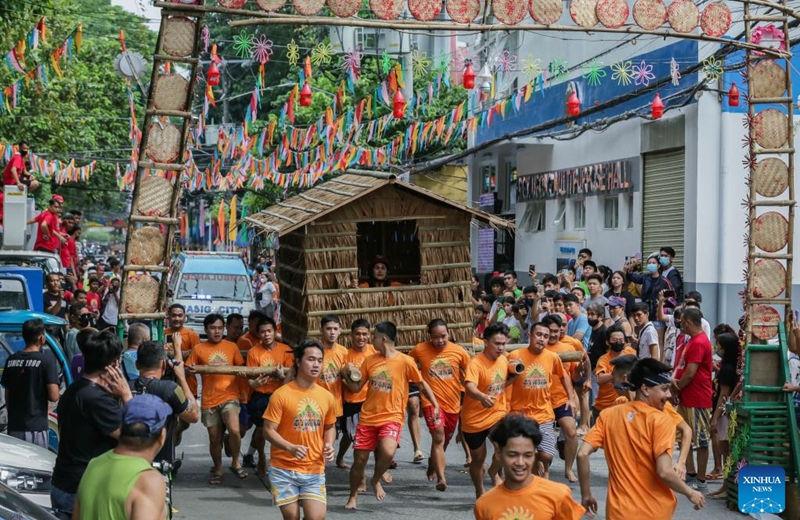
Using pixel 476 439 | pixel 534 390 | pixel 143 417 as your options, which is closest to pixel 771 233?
pixel 534 390

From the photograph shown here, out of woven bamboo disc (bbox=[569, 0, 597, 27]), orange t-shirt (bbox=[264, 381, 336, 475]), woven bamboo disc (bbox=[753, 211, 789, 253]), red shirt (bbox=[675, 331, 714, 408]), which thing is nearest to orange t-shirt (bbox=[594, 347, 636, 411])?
red shirt (bbox=[675, 331, 714, 408])

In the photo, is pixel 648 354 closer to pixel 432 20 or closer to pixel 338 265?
pixel 338 265

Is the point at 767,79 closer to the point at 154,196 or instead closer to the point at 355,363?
the point at 355,363

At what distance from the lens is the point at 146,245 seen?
9.87m

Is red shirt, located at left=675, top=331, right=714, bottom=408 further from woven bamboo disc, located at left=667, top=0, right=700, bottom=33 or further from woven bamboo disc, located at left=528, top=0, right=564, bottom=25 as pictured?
woven bamboo disc, located at left=528, top=0, right=564, bottom=25

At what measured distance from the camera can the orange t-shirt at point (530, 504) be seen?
5516 mm

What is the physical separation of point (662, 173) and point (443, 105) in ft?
39.1

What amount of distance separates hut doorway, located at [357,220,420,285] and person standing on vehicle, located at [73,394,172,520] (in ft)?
32.9

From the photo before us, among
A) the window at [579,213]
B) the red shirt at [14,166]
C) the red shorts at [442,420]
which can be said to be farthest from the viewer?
the window at [579,213]

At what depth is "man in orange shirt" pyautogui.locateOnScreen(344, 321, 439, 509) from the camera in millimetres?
10609

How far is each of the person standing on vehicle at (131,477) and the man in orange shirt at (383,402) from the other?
5.45 metres

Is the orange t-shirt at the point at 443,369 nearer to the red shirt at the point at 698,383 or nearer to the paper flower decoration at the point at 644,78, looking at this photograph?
the red shirt at the point at 698,383

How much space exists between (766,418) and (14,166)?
592 inches

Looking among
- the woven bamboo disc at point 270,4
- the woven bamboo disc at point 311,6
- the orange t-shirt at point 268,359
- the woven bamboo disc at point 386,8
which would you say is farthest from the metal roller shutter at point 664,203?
the woven bamboo disc at point 270,4
